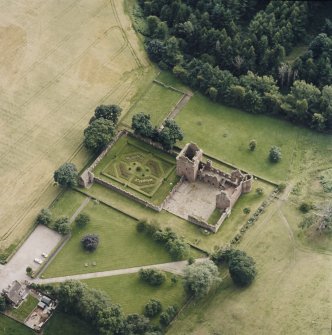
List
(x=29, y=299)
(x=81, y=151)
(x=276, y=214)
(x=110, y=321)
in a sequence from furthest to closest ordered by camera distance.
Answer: (x=81, y=151), (x=276, y=214), (x=29, y=299), (x=110, y=321)

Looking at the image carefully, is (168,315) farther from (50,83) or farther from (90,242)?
(50,83)

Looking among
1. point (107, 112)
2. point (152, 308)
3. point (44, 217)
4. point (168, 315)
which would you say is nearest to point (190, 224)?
point (152, 308)

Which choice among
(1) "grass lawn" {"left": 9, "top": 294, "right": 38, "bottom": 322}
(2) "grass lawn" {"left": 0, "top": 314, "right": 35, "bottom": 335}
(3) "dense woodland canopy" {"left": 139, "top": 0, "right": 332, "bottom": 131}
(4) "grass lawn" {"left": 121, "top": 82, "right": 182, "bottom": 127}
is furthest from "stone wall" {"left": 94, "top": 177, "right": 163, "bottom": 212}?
(2) "grass lawn" {"left": 0, "top": 314, "right": 35, "bottom": 335}

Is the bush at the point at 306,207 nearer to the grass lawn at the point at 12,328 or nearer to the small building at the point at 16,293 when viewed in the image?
the small building at the point at 16,293

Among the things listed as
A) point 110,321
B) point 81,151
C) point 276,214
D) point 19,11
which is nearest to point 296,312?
point 276,214

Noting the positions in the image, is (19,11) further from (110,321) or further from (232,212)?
(110,321)

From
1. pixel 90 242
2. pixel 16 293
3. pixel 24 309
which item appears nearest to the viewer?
pixel 16 293
